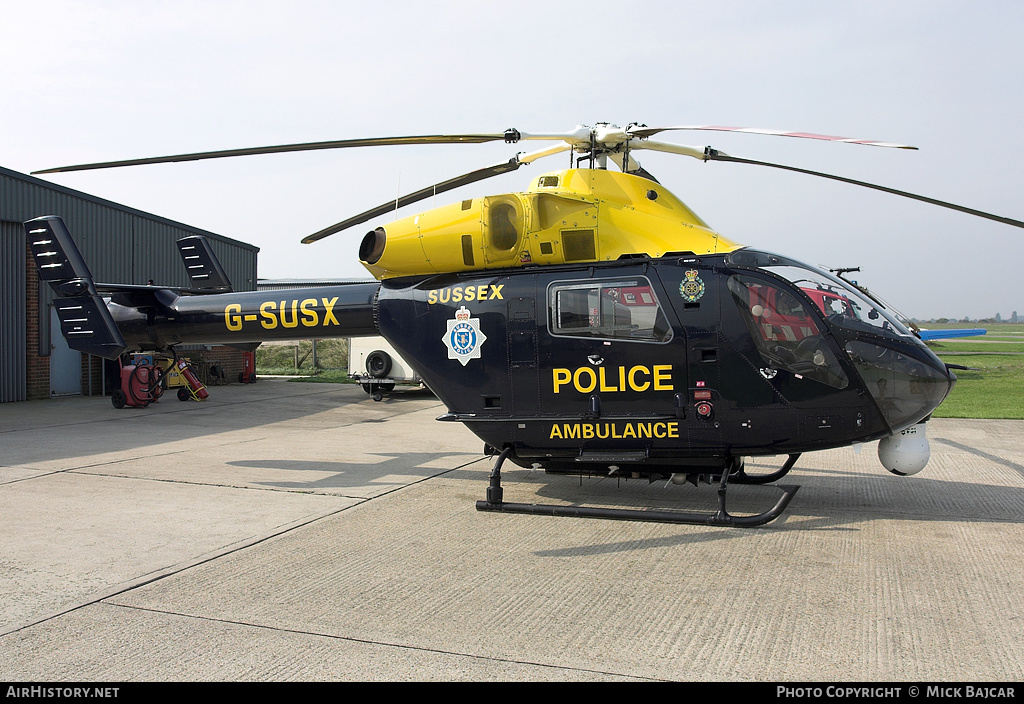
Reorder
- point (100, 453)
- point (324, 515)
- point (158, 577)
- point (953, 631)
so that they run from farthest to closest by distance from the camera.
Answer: point (100, 453)
point (324, 515)
point (158, 577)
point (953, 631)

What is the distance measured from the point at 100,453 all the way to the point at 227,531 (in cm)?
524

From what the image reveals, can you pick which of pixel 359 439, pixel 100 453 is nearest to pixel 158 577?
pixel 100 453

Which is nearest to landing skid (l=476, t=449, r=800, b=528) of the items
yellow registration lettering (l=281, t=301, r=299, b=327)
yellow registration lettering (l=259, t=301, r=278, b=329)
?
yellow registration lettering (l=281, t=301, r=299, b=327)

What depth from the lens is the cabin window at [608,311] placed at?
699 cm

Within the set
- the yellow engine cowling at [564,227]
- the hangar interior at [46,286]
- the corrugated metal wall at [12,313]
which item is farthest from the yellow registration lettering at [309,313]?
the corrugated metal wall at [12,313]

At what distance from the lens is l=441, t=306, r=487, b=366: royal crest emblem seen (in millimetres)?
7688

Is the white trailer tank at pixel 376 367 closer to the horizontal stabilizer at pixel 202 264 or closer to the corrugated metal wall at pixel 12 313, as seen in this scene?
the corrugated metal wall at pixel 12 313

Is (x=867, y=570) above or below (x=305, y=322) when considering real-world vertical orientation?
below

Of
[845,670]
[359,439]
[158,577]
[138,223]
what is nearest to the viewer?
[845,670]

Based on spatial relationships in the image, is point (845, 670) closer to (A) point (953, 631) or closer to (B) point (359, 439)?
(A) point (953, 631)

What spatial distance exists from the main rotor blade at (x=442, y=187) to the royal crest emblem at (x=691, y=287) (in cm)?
208

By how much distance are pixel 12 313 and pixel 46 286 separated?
1022 millimetres

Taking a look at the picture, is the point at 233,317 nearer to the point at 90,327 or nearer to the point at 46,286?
the point at 90,327

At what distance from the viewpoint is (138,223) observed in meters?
21.8
